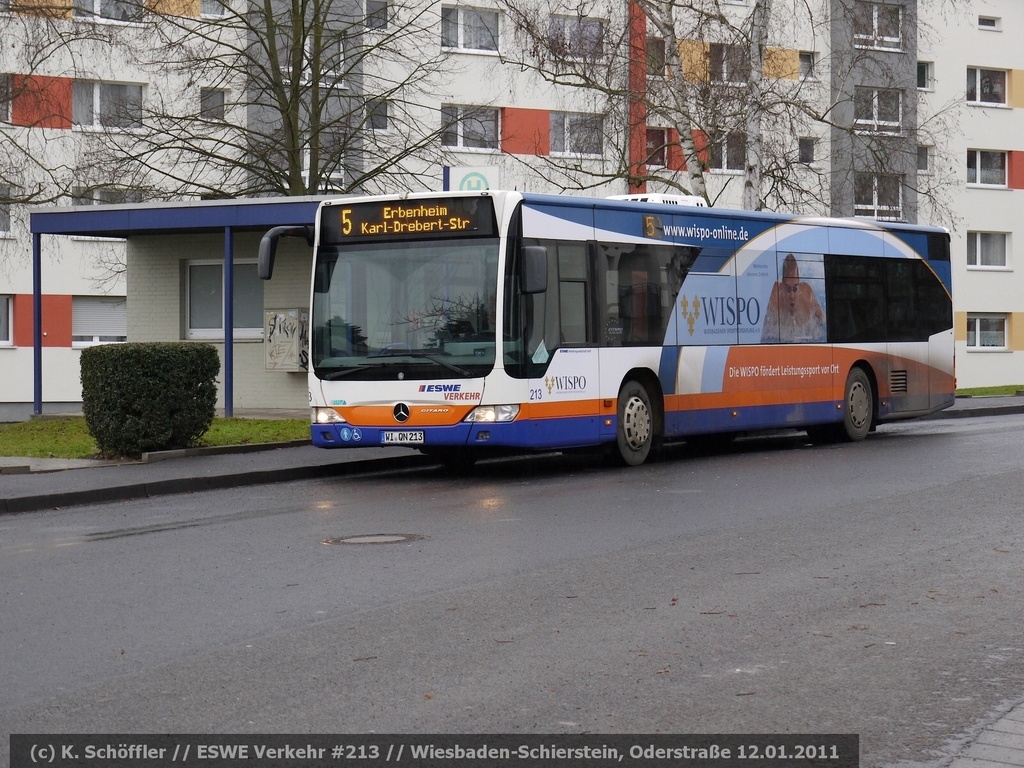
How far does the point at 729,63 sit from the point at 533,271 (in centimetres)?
1724

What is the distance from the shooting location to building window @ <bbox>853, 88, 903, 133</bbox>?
104 ft

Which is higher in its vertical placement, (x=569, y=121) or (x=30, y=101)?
(x=569, y=121)

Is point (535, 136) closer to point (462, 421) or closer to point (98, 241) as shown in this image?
point (98, 241)

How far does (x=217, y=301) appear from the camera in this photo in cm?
2841

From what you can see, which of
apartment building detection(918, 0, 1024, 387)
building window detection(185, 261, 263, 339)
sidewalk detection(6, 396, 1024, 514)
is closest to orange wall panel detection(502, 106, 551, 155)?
apartment building detection(918, 0, 1024, 387)

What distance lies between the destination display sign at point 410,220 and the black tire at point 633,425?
2.72 m

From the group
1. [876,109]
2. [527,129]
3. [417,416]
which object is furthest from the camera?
[527,129]

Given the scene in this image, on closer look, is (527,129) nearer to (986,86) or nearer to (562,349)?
(986,86)

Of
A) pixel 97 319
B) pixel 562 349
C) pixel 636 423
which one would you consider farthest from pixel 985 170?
pixel 562 349

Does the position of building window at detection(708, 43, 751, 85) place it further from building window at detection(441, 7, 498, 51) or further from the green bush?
the green bush

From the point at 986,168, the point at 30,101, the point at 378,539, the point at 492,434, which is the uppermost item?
the point at 986,168

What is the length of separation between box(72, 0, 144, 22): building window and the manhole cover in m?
18.6

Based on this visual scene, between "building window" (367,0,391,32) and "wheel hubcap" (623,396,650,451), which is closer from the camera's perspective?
"wheel hubcap" (623,396,650,451)

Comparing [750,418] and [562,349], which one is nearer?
[562,349]
